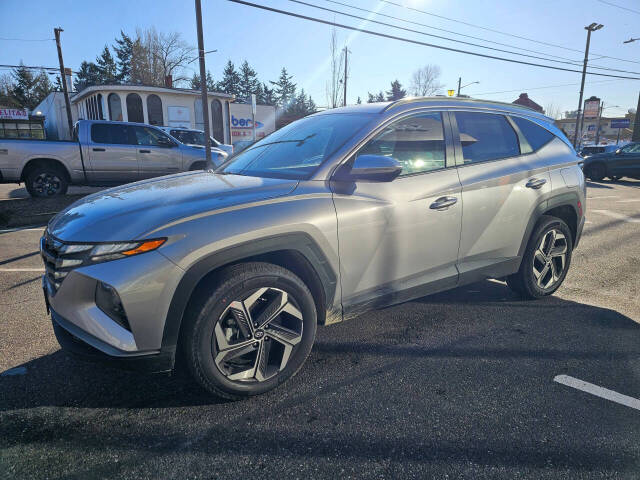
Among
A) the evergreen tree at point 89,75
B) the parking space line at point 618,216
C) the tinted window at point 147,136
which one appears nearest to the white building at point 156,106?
the tinted window at point 147,136

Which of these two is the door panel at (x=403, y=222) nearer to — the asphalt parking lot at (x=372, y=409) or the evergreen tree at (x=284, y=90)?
the asphalt parking lot at (x=372, y=409)

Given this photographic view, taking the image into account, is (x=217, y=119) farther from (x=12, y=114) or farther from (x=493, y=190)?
(x=12, y=114)

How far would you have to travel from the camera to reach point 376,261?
2662 mm


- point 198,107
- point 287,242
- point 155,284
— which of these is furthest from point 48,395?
point 198,107

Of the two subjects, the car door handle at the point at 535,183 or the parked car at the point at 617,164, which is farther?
the parked car at the point at 617,164

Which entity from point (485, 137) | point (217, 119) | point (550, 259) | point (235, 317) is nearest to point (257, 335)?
point (235, 317)

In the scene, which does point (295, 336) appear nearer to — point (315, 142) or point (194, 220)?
point (194, 220)

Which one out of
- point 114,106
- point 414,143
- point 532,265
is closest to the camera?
point 414,143

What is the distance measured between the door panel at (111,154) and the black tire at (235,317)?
30.0 ft

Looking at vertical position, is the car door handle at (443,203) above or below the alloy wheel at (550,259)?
above

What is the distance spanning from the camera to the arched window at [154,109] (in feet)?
81.0

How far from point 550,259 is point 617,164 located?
16.0 m

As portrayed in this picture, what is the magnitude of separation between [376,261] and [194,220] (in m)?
1.20

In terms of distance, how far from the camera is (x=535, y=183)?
11.5ft
